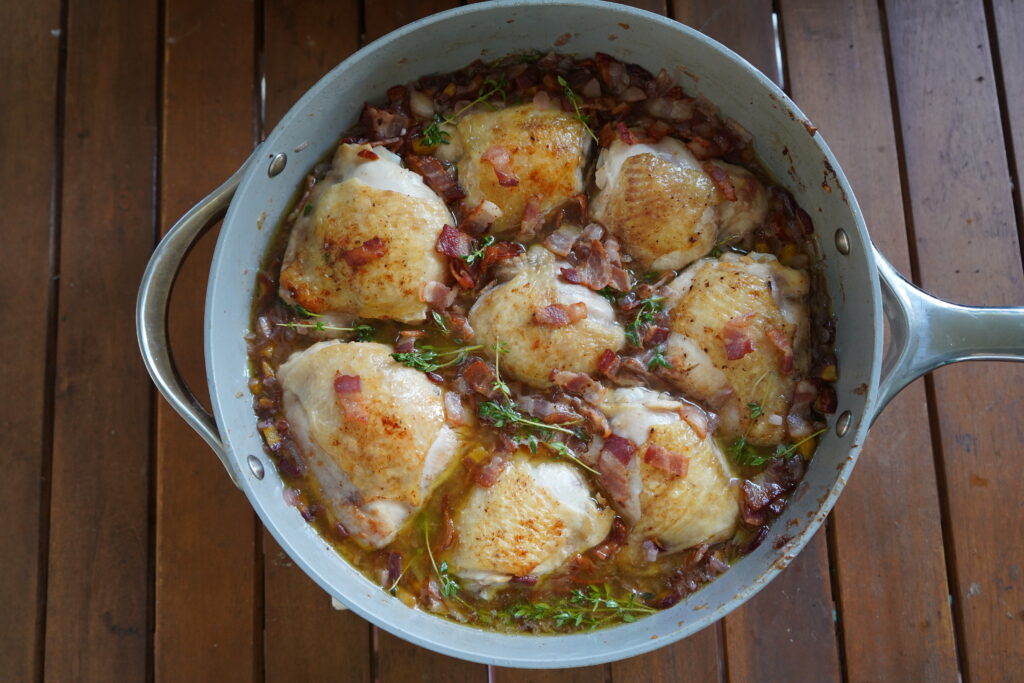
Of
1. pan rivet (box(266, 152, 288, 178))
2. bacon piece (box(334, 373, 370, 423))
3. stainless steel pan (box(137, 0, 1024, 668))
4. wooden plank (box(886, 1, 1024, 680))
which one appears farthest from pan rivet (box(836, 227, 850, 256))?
pan rivet (box(266, 152, 288, 178))

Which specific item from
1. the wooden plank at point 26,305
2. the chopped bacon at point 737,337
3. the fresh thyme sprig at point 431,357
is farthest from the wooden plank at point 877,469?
the wooden plank at point 26,305

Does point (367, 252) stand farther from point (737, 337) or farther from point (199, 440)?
point (737, 337)

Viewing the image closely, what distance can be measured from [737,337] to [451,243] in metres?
0.87

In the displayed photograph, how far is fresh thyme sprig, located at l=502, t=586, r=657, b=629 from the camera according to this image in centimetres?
232

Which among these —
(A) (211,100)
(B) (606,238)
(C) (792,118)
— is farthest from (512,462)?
(A) (211,100)

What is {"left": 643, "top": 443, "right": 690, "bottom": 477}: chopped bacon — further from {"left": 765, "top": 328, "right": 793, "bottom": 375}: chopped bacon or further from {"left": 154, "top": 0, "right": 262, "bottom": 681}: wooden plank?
{"left": 154, "top": 0, "right": 262, "bottom": 681}: wooden plank

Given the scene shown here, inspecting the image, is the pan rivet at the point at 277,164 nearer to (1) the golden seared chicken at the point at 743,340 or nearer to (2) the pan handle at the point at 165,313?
(2) the pan handle at the point at 165,313

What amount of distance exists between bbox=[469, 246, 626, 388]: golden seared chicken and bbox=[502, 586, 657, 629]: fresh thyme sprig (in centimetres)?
63

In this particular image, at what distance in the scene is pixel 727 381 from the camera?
234cm

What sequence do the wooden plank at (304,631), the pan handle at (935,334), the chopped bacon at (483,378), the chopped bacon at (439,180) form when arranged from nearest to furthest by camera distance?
the pan handle at (935,334), the chopped bacon at (483,378), the chopped bacon at (439,180), the wooden plank at (304,631)

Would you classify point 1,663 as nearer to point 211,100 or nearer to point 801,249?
point 211,100

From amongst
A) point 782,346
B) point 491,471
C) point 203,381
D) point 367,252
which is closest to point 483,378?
point 491,471

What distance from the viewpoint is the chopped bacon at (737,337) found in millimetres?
2283

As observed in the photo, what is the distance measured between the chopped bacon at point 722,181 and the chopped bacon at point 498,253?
Answer: 61 cm
